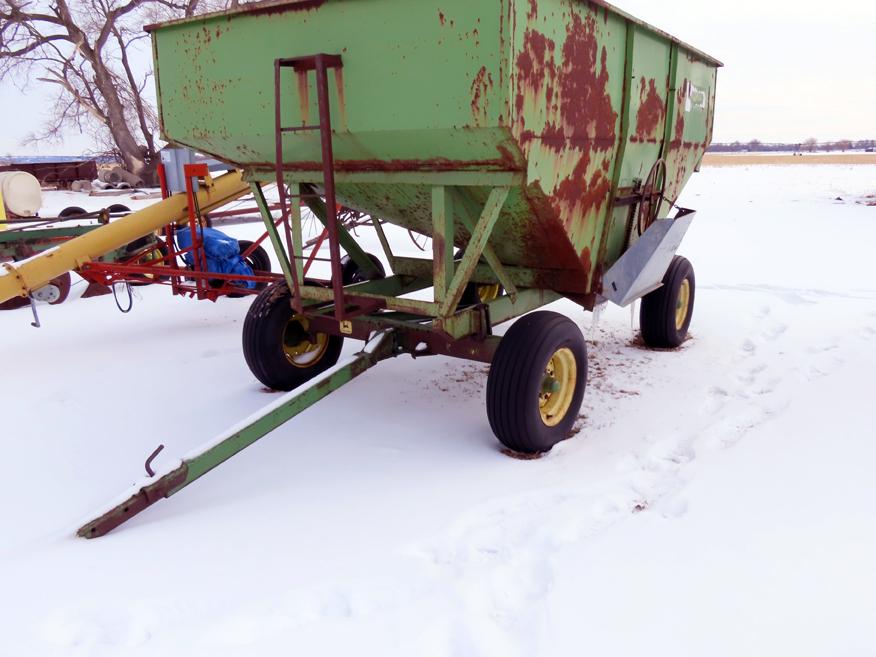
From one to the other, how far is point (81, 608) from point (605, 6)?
332cm

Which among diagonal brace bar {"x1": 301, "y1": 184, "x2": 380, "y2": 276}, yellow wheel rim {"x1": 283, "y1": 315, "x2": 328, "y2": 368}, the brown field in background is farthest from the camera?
the brown field in background

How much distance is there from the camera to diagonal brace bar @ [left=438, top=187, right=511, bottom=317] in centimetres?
308

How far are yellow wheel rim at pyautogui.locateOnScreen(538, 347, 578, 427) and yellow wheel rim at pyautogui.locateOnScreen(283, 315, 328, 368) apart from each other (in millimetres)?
1603

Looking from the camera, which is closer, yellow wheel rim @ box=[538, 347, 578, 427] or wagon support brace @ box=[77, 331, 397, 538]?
wagon support brace @ box=[77, 331, 397, 538]

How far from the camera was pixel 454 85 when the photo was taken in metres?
2.82

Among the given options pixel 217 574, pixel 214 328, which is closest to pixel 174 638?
pixel 217 574

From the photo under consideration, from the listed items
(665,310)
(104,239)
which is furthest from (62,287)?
(665,310)

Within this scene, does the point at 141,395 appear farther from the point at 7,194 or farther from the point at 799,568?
the point at 7,194

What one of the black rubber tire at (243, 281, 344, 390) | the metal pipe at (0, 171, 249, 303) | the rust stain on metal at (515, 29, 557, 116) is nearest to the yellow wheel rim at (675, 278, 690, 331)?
the rust stain on metal at (515, 29, 557, 116)

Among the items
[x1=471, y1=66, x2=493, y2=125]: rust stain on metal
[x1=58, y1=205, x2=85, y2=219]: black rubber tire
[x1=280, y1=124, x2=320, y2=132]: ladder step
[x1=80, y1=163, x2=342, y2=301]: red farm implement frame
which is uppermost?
[x1=471, y1=66, x2=493, y2=125]: rust stain on metal

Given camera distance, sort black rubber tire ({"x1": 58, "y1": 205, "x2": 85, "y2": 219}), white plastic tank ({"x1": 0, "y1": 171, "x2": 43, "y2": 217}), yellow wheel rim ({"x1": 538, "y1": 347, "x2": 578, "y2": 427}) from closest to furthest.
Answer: yellow wheel rim ({"x1": 538, "y1": 347, "x2": 578, "y2": 427}) → black rubber tire ({"x1": 58, "y1": 205, "x2": 85, "y2": 219}) → white plastic tank ({"x1": 0, "y1": 171, "x2": 43, "y2": 217})

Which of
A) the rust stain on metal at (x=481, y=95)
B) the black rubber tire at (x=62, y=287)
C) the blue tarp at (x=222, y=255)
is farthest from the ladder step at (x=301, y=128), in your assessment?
the black rubber tire at (x=62, y=287)

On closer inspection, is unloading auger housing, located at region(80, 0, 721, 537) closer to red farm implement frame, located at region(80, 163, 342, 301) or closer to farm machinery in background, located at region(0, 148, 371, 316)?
farm machinery in background, located at region(0, 148, 371, 316)

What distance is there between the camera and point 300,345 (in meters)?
4.58
